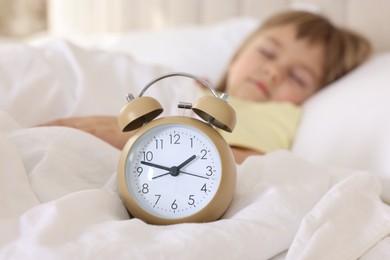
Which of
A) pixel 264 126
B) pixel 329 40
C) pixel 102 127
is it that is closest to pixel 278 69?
pixel 329 40

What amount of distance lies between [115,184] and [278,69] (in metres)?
0.94

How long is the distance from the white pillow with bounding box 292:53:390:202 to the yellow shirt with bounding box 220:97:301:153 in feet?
0.10

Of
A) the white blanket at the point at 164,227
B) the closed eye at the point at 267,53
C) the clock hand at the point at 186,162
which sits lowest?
the closed eye at the point at 267,53

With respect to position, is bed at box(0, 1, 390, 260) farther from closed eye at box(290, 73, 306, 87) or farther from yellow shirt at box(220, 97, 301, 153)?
closed eye at box(290, 73, 306, 87)

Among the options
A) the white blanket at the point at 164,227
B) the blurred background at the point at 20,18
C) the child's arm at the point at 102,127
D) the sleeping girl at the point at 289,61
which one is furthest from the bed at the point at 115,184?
the blurred background at the point at 20,18

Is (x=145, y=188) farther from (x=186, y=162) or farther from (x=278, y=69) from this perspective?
(x=278, y=69)

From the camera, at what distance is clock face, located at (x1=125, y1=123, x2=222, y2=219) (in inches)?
27.3

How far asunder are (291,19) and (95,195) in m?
1.18

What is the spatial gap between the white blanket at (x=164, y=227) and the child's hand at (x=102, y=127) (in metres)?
0.14

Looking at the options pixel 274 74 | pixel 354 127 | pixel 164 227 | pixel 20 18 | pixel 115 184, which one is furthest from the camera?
pixel 20 18

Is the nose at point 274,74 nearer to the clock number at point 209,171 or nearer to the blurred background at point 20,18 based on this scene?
the clock number at point 209,171

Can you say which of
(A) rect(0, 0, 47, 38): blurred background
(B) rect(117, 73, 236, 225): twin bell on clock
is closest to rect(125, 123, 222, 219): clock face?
(B) rect(117, 73, 236, 225): twin bell on clock

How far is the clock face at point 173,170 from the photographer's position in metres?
0.69

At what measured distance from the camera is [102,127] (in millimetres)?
1002
